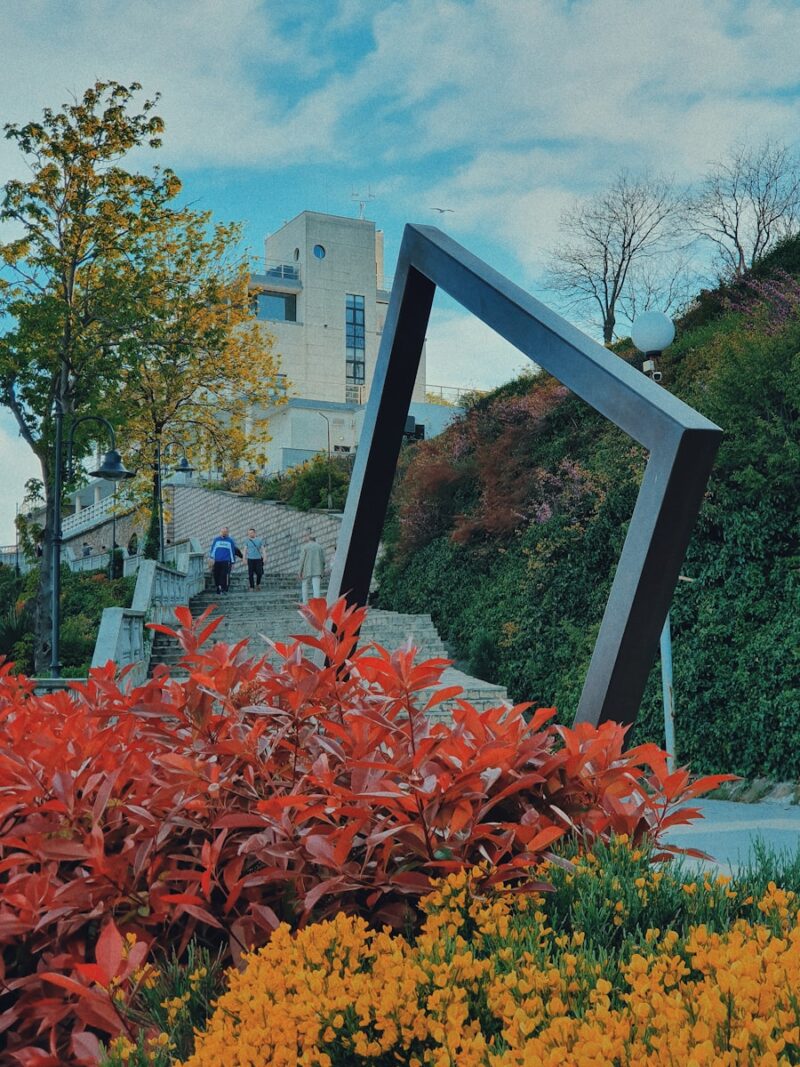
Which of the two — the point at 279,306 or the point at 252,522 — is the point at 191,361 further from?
the point at 279,306

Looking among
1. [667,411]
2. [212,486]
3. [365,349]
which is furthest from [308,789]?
[365,349]

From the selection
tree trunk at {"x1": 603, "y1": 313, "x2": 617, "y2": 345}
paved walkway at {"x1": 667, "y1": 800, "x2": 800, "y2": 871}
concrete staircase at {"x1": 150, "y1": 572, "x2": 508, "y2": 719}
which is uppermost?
tree trunk at {"x1": 603, "y1": 313, "x2": 617, "y2": 345}

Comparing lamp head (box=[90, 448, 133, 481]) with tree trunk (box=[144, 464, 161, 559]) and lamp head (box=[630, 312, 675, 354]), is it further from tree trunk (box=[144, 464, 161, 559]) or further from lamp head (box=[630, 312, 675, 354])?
lamp head (box=[630, 312, 675, 354])

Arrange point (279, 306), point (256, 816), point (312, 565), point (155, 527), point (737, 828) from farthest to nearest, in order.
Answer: point (279, 306) → point (155, 527) → point (312, 565) → point (737, 828) → point (256, 816)

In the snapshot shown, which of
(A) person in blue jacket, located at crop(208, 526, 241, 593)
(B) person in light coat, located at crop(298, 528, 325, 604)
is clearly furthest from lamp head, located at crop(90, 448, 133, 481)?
(A) person in blue jacket, located at crop(208, 526, 241, 593)

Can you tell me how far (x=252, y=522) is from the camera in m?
32.5

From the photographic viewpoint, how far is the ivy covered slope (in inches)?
Result: 380

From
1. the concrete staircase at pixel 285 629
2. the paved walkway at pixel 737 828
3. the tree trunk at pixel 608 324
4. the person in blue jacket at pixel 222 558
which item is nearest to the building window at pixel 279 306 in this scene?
the tree trunk at pixel 608 324

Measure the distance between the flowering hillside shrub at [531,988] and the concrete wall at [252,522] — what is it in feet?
67.3

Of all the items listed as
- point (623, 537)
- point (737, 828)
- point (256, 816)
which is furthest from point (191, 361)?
point (256, 816)

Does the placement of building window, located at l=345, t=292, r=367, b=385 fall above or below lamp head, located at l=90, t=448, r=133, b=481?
above

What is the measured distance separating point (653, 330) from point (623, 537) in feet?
15.6

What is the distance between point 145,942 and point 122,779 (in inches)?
22.1

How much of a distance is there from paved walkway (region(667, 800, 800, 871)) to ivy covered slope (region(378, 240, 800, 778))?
65cm
